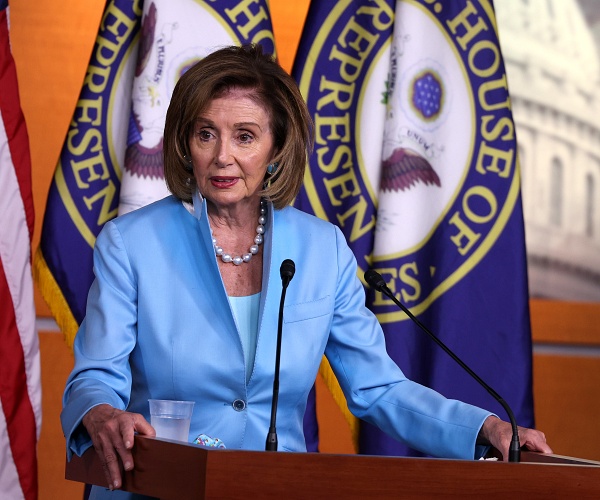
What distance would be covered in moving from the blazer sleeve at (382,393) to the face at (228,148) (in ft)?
0.87

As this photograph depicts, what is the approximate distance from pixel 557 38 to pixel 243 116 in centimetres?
201

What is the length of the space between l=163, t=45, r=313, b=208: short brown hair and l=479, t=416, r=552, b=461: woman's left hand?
2.31 feet

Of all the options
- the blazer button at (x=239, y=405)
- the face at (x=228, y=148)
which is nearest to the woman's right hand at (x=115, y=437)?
the blazer button at (x=239, y=405)

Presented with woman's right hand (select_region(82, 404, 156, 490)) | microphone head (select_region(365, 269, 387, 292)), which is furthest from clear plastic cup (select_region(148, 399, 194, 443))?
microphone head (select_region(365, 269, 387, 292))

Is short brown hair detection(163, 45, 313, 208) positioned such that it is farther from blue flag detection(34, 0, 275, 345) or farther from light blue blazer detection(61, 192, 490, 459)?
blue flag detection(34, 0, 275, 345)

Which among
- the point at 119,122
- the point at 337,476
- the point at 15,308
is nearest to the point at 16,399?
the point at 15,308

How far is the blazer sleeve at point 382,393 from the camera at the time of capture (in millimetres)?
1842

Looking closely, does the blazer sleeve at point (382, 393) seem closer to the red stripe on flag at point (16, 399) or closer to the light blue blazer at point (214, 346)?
the light blue blazer at point (214, 346)

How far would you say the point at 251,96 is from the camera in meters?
2.09

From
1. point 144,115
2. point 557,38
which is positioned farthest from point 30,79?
point 557,38

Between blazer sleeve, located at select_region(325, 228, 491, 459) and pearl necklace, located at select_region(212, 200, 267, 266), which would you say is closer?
blazer sleeve, located at select_region(325, 228, 491, 459)

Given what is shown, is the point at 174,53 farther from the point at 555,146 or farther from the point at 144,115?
the point at 555,146

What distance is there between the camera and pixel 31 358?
3188 mm

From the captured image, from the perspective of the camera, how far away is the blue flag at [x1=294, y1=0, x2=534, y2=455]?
327cm
